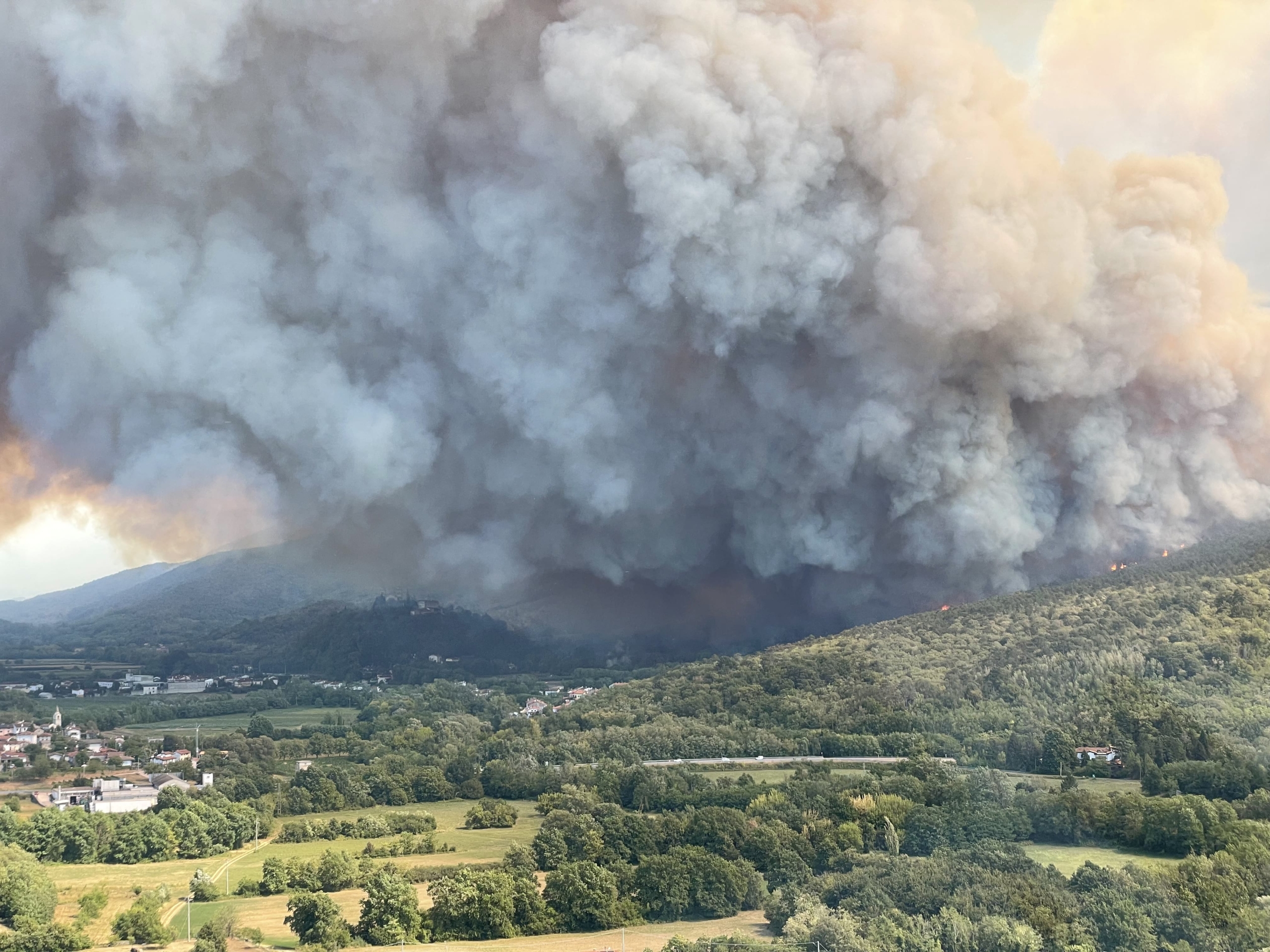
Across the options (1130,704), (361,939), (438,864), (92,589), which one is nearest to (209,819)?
(438,864)

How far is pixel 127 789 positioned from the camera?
118 ft

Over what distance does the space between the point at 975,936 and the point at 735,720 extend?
19510 millimetres

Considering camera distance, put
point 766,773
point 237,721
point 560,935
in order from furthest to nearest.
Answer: point 237,721
point 766,773
point 560,935

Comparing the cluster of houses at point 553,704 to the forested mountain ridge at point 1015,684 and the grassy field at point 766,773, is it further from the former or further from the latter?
the grassy field at point 766,773

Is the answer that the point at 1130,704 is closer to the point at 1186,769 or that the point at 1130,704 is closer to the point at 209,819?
the point at 1186,769

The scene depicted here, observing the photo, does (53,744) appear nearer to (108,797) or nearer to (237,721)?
(108,797)

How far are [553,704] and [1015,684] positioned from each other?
21724 mm

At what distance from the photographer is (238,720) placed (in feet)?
173

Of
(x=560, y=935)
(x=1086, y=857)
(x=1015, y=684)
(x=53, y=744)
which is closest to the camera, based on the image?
(x=1086, y=857)

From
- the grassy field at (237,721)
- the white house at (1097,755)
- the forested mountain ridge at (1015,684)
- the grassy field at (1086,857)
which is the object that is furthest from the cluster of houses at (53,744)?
the grassy field at (1086,857)

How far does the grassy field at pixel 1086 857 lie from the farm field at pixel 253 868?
11760 millimetres

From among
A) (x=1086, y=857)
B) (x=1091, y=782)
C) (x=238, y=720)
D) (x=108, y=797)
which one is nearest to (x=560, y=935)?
(x=1086, y=857)

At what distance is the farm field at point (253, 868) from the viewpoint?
25953mm

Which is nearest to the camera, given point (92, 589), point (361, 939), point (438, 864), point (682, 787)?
point (361, 939)
